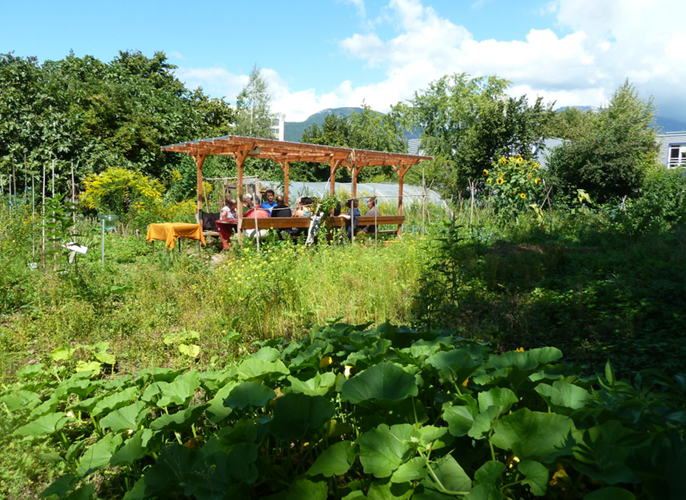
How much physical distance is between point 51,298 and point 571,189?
1666cm

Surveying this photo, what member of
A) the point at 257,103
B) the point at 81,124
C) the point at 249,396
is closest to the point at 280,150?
the point at 81,124

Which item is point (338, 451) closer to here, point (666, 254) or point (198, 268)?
point (198, 268)

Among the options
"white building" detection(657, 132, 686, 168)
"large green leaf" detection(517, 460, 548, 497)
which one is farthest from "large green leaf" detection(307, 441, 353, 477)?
"white building" detection(657, 132, 686, 168)

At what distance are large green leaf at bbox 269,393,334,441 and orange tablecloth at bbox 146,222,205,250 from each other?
6.70 metres

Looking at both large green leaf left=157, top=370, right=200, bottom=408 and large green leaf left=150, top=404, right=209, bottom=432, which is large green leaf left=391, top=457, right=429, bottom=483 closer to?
large green leaf left=150, top=404, right=209, bottom=432

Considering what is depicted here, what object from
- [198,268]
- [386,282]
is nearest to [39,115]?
[198,268]

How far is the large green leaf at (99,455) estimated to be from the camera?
163 centimetres

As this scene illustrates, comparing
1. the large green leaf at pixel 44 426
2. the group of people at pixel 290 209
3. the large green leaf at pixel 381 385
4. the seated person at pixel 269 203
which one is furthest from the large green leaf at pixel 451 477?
the seated person at pixel 269 203

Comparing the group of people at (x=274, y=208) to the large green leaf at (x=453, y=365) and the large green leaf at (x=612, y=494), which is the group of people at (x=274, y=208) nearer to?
the large green leaf at (x=453, y=365)

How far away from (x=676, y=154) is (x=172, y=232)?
3973cm

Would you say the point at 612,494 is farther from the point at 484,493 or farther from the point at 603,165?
the point at 603,165

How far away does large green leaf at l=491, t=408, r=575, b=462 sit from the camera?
128 centimetres

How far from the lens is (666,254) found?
613 cm

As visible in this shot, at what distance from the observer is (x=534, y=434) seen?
133 centimetres
